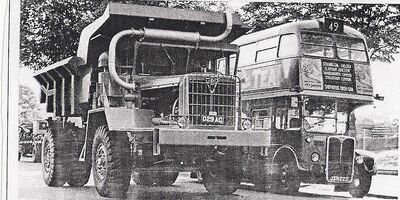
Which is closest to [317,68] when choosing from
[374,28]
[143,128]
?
[374,28]

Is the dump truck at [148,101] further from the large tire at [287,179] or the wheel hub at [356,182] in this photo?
the wheel hub at [356,182]

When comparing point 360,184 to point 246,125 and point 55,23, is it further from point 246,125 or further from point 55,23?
point 55,23

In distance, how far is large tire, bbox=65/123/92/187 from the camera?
7637 millimetres

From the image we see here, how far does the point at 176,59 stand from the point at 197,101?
0.59 m

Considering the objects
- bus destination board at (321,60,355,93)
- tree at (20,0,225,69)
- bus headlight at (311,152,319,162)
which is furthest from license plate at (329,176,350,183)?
tree at (20,0,225,69)

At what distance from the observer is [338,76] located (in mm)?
7719

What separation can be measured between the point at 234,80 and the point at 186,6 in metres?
0.83

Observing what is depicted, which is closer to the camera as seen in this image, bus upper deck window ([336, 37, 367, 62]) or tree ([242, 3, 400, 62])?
tree ([242, 3, 400, 62])

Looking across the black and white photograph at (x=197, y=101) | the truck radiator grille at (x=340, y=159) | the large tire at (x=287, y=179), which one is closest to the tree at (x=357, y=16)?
the black and white photograph at (x=197, y=101)

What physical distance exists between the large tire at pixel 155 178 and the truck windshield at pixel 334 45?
5.95 feet

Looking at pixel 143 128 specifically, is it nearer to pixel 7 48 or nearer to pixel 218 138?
pixel 218 138

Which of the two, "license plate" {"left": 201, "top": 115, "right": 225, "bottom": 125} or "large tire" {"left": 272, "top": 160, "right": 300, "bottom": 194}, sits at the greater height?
"license plate" {"left": 201, "top": 115, "right": 225, "bottom": 125}

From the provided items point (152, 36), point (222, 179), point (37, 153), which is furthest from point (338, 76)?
point (37, 153)

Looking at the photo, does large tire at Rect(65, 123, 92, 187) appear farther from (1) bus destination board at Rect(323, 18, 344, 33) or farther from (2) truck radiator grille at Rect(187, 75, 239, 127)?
(1) bus destination board at Rect(323, 18, 344, 33)
